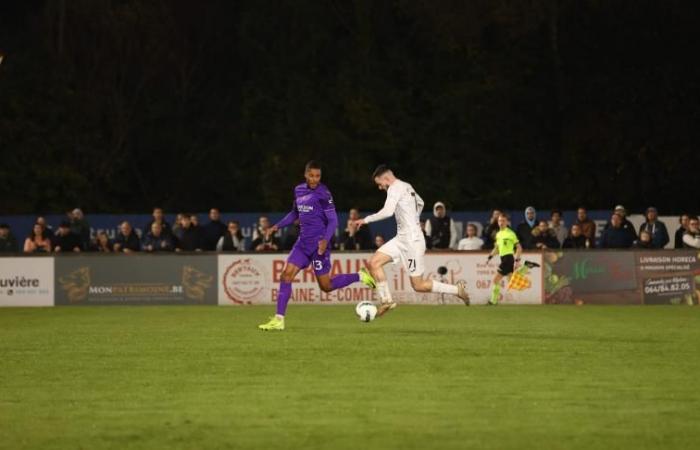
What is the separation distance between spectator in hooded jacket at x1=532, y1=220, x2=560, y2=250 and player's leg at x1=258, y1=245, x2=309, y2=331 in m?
11.1

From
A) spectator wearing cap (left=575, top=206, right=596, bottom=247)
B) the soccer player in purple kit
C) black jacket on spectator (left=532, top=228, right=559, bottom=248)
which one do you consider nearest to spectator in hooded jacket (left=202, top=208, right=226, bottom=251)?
black jacket on spectator (left=532, top=228, right=559, bottom=248)

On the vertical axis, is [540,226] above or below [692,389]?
above

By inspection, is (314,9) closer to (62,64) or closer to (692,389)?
(62,64)

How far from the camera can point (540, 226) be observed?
27.5 metres

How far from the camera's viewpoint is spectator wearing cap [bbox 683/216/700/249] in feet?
89.1

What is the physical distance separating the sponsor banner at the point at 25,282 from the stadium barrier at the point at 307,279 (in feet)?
0.07

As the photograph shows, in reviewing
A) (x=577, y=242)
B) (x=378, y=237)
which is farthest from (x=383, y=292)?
(x=577, y=242)

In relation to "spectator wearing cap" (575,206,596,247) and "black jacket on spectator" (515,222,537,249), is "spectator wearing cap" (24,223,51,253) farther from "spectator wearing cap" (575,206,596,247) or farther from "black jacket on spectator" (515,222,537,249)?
"spectator wearing cap" (575,206,596,247)

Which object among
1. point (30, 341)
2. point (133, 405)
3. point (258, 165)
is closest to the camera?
point (133, 405)

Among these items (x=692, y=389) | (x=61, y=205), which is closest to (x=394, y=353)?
(x=692, y=389)

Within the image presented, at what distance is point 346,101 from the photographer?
4412 centimetres

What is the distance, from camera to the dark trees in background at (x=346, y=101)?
3878 centimetres

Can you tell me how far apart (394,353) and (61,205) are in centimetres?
3284

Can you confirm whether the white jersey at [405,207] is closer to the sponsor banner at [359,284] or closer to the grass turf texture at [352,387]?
the grass turf texture at [352,387]
